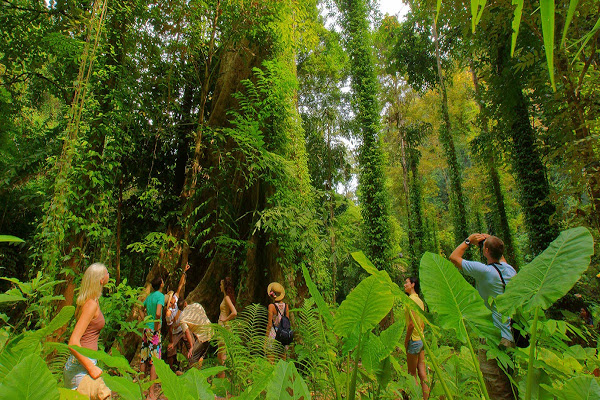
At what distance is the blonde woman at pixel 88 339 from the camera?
6.40 feet

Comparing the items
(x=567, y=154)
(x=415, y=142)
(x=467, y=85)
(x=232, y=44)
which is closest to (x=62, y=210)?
(x=232, y=44)

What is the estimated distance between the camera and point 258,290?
538cm

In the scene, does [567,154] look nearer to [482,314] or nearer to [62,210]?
[482,314]

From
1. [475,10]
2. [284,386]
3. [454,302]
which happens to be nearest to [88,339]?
[284,386]

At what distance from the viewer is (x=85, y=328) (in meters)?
2.17

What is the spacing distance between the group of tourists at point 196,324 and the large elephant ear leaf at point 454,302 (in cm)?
8

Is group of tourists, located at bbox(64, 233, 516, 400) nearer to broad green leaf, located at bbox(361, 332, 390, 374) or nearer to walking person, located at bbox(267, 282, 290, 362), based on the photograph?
walking person, located at bbox(267, 282, 290, 362)

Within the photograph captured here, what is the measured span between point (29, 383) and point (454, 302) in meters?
0.95

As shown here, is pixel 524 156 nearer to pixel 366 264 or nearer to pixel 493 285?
pixel 493 285

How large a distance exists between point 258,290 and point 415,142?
48.2ft

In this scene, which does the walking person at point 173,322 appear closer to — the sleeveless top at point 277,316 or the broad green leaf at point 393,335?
the sleeveless top at point 277,316

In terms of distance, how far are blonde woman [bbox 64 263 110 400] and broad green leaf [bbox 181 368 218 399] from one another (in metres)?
1.55

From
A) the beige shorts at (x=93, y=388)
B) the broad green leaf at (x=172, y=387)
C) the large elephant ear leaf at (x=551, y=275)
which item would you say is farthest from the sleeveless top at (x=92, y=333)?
the large elephant ear leaf at (x=551, y=275)

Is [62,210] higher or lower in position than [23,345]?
higher
